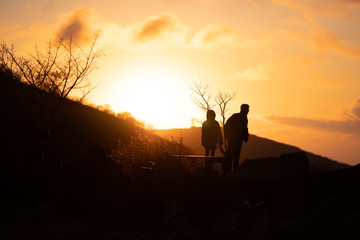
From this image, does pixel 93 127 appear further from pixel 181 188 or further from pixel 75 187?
pixel 181 188

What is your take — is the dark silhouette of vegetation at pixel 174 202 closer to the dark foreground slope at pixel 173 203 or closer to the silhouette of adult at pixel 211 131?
the dark foreground slope at pixel 173 203

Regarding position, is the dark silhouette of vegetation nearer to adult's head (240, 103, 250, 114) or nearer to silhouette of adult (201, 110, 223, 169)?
silhouette of adult (201, 110, 223, 169)

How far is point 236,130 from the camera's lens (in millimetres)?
12086

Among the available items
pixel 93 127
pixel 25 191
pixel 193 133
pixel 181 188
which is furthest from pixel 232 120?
pixel 193 133

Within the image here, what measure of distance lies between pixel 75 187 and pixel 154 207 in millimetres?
2921

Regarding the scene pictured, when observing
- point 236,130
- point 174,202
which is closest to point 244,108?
point 236,130

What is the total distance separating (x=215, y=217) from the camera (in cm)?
727

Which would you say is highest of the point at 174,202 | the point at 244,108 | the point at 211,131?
the point at 244,108

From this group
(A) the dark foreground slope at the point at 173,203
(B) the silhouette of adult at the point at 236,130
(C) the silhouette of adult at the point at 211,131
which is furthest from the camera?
(C) the silhouette of adult at the point at 211,131

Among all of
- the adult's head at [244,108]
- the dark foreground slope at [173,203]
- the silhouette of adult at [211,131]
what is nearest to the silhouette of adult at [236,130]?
the adult's head at [244,108]

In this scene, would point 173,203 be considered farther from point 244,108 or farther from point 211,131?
point 211,131

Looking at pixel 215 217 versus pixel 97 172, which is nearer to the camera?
pixel 215 217

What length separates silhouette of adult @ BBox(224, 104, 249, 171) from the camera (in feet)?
39.6

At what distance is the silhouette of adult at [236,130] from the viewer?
12.1m
